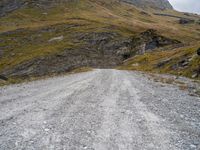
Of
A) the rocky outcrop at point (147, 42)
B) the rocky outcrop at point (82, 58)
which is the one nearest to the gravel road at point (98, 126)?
the rocky outcrop at point (82, 58)

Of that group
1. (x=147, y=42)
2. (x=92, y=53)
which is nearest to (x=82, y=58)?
(x=92, y=53)

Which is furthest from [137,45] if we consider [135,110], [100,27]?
[135,110]

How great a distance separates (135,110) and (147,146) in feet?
24.0

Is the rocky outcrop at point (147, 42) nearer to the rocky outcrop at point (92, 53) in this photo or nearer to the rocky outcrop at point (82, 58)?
the rocky outcrop at point (92, 53)

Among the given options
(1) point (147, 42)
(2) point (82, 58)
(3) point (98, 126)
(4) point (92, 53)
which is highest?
(3) point (98, 126)

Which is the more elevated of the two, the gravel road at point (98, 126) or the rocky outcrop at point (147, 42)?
the gravel road at point (98, 126)

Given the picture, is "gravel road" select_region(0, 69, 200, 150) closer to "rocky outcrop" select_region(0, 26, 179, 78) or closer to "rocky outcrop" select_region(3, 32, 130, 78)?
"rocky outcrop" select_region(0, 26, 179, 78)

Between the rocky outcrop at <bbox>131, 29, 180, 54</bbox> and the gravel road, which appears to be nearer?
the gravel road

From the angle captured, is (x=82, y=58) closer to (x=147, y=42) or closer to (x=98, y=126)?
A: (x=147, y=42)

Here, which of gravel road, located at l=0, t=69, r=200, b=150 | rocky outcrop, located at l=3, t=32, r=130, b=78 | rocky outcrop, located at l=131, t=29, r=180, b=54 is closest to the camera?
gravel road, located at l=0, t=69, r=200, b=150

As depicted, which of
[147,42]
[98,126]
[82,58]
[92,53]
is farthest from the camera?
[147,42]

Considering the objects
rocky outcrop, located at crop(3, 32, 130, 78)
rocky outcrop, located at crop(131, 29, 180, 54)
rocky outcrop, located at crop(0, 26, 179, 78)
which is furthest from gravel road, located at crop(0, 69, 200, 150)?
rocky outcrop, located at crop(131, 29, 180, 54)

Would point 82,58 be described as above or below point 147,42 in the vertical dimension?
below

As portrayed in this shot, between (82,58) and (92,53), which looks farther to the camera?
(92,53)
